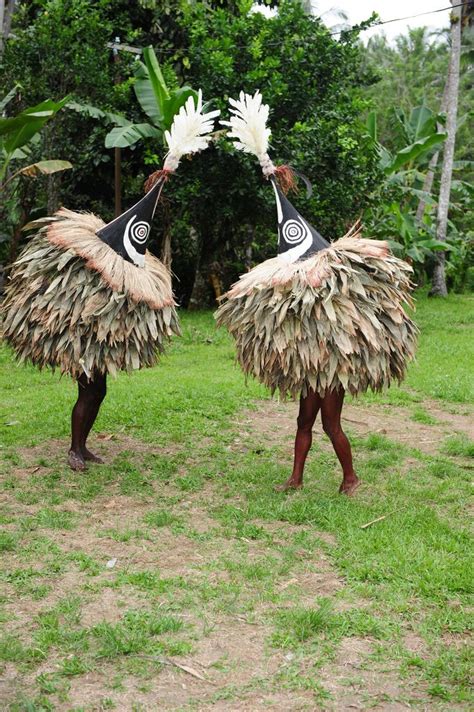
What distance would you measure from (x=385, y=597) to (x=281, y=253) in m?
2.30

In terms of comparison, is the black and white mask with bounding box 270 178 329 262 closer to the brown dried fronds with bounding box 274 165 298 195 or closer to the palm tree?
the brown dried fronds with bounding box 274 165 298 195

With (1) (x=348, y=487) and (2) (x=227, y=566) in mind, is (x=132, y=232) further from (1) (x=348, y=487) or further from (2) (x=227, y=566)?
(2) (x=227, y=566)

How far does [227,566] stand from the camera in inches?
164

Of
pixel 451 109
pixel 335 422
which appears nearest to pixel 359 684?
pixel 335 422

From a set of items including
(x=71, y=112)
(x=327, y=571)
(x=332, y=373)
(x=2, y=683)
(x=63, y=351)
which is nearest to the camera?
(x=2, y=683)

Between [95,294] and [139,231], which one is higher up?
[139,231]

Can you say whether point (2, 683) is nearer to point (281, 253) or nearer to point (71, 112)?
point (281, 253)

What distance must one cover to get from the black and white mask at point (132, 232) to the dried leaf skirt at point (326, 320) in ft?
2.43

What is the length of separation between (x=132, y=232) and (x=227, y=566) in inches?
95.7

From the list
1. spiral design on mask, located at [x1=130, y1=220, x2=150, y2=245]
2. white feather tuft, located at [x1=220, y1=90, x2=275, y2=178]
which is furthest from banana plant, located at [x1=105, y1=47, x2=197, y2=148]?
white feather tuft, located at [x1=220, y1=90, x2=275, y2=178]

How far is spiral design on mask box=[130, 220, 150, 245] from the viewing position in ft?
17.9

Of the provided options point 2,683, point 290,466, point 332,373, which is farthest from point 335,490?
point 2,683

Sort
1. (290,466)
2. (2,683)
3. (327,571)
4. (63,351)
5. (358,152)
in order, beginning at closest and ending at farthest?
(2,683)
(327,571)
(63,351)
(290,466)
(358,152)

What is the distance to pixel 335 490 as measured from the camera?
551 centimetres
